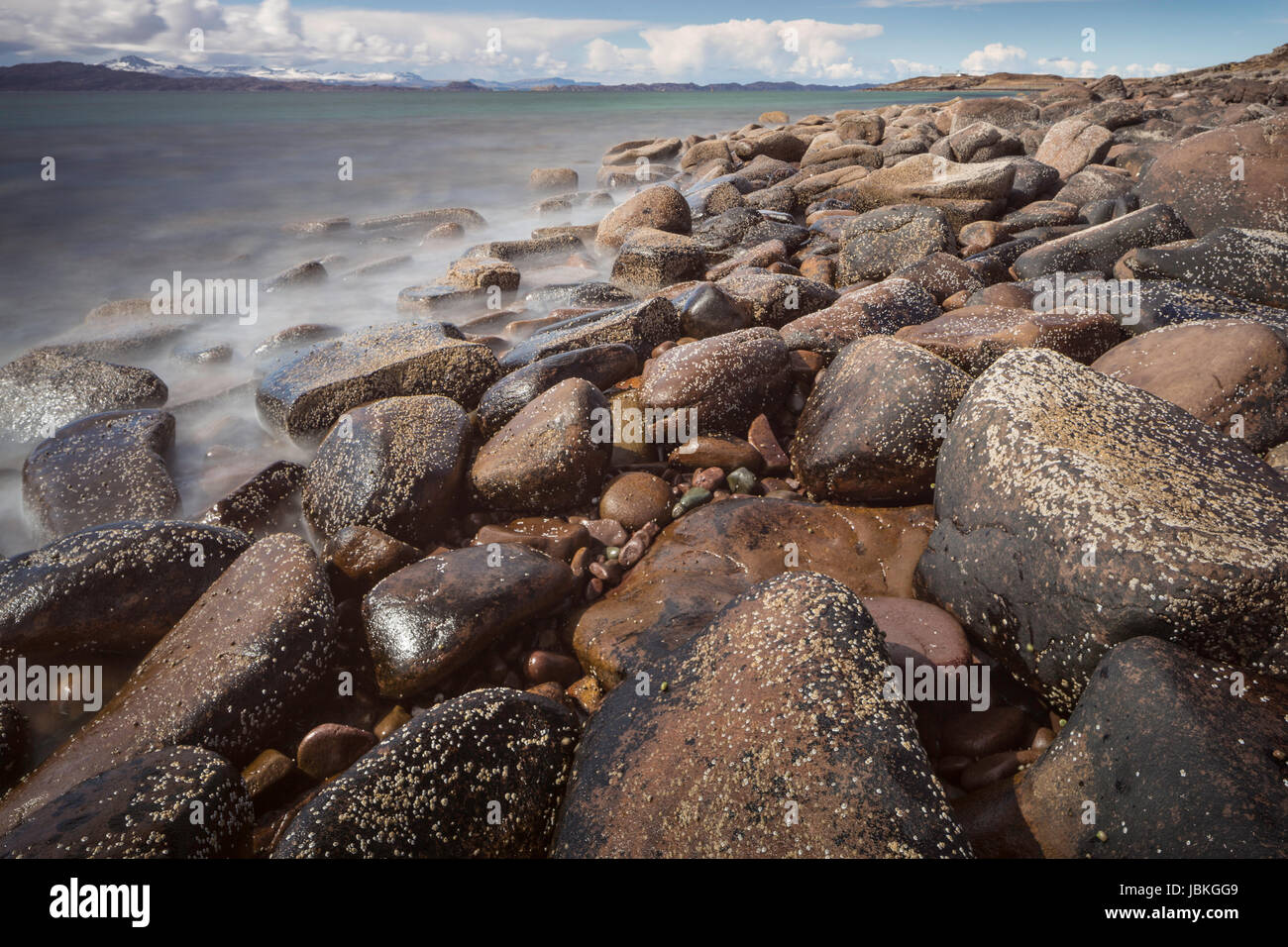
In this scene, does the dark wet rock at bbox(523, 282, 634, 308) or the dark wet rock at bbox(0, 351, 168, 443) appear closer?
the dark wet rock at bbox(0, 351, 168, 443)

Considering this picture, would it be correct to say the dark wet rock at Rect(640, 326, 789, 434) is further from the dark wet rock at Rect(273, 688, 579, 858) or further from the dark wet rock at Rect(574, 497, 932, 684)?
the dark wet rock at Rect(273, 688, 579, 858)

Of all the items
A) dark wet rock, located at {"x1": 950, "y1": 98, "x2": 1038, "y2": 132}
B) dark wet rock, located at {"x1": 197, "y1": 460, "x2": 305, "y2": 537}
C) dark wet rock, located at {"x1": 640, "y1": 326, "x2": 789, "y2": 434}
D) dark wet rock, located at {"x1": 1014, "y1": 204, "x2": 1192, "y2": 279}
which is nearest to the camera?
dark wet rock, located at {"x1": 197, "y1": 460, "x2": 305, "y2": 537}

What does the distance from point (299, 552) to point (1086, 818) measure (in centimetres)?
306

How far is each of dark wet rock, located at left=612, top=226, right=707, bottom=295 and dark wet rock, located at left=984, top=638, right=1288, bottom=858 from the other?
6.37 m


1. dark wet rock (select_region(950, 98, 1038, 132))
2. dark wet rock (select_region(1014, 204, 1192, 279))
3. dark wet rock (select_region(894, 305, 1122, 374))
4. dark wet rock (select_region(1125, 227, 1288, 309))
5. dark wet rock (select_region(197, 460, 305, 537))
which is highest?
dark wet rock (select_region(950, 98, 1038, 132))

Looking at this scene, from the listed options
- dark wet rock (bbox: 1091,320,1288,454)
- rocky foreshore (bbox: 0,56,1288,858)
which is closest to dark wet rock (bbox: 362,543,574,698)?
rocky foreshore (bbox: 0,56,1288,858)

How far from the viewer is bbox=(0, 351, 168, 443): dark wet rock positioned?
18.1 feet

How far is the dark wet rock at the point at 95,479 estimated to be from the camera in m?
4.13

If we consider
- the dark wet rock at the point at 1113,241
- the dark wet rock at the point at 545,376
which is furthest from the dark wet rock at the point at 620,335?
the dark wet rock at the point at 1113,241

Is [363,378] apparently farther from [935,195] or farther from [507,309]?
[935,195]

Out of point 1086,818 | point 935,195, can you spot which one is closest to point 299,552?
point 1086,818

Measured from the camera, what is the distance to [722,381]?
4195 millimetres

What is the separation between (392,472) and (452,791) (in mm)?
2104
